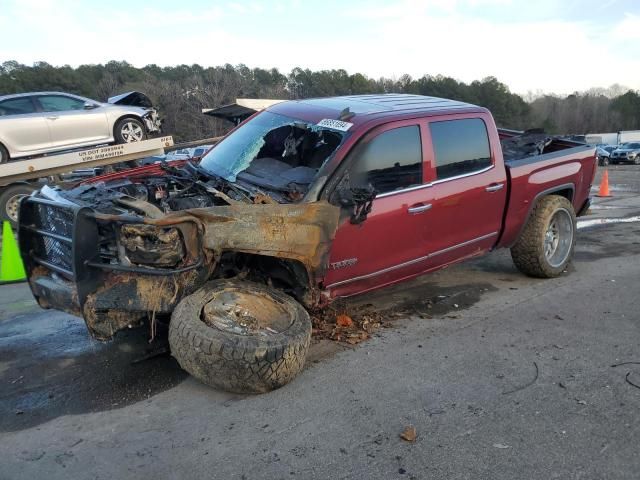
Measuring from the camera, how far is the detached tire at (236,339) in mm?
3346

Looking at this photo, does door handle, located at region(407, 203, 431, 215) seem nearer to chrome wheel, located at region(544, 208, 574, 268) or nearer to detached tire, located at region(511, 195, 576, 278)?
detached tire, located at region(511, 195, 576, 278)

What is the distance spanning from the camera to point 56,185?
4535mm

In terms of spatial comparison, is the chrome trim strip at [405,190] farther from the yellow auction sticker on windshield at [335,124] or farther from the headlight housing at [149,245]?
the headlight housing at [149,245]

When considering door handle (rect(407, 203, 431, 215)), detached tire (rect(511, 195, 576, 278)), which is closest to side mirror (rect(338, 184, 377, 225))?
door handle (rect(407, 203, 431, 215))

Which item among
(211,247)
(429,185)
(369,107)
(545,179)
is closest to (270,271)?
(211,247)

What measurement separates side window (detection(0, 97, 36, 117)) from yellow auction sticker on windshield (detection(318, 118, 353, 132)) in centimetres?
854

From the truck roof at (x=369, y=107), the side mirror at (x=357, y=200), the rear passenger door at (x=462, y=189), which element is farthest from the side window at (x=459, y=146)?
the side mirror at (x=357, y=200)

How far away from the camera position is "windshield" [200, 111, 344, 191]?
4.26m

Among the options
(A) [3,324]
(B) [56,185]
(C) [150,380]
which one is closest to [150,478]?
(C) [150,380]

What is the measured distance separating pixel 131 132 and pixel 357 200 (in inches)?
367

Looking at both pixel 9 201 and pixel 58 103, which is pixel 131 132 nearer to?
pixel 58 103

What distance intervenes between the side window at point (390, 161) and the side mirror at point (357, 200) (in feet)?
0.55

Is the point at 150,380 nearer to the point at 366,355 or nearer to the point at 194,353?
the point at 194,353

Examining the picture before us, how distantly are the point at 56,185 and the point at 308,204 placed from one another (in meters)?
2.26
